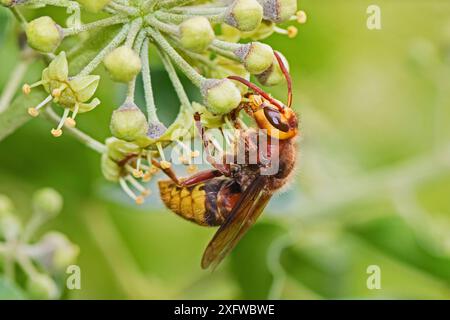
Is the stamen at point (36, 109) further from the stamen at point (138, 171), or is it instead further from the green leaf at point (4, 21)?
the green leaf at point (4, 21)

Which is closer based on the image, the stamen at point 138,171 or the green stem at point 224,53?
the green stem at point 224,53

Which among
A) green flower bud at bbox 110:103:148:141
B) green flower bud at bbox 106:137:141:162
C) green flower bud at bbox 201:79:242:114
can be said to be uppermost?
green flower bud at bbox 201:79:242:114

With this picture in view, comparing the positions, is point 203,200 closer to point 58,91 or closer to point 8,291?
point 8,291

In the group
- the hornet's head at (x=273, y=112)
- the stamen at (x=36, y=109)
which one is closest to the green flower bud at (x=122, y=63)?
the stamen at (x=36, y=109)

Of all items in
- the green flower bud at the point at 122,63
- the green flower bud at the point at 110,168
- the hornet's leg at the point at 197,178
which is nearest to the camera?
the green flower bud at the point at 122,63

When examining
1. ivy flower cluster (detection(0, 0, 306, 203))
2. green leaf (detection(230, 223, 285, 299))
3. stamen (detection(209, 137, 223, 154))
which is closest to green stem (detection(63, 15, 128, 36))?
ivy flower cluster (detection(0, 0, 306, 203))

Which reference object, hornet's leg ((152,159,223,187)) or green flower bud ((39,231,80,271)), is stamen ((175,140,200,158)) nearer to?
hornet's leg ((152,159,223,187))
